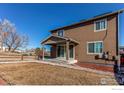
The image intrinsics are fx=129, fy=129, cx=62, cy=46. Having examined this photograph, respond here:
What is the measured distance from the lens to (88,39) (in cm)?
982

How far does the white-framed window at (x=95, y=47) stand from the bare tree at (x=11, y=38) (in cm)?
474

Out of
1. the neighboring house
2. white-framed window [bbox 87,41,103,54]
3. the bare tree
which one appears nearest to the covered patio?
the neighboring house

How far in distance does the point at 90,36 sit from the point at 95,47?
991 millimetres

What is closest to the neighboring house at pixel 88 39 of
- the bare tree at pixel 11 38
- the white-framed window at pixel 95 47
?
the white-framed window at pixel 95 47

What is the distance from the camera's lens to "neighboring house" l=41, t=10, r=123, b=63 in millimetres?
7984

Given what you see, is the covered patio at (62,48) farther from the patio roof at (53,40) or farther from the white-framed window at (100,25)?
the white-framed window at (100,25)

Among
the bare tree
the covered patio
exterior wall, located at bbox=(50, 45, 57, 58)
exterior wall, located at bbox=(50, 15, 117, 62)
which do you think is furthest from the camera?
exterior wall, located at bbox=(50, 45, 57, 58)

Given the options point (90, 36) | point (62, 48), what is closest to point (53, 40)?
point (62, 48)

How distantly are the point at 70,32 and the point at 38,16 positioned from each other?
4.41 metres

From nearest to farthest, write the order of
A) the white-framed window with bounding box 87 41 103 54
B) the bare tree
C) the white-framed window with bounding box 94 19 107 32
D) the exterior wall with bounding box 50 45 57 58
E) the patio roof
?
the bare tree
the white-framed window with bounding box 94 19 107 32
the white-framed window with bounding box 87 41 103 54
the patio roof
the exterior wall with bounding box 50 45 57 58

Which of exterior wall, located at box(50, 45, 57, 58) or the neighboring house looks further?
exterior wall, located at box(50, 45, 57, 58)

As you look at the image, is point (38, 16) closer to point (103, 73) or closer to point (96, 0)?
point (96, 0)

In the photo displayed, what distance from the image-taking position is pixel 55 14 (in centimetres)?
754

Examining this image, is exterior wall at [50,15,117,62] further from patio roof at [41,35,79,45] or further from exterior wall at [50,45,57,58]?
exterior wall at [50,45,57,58]
